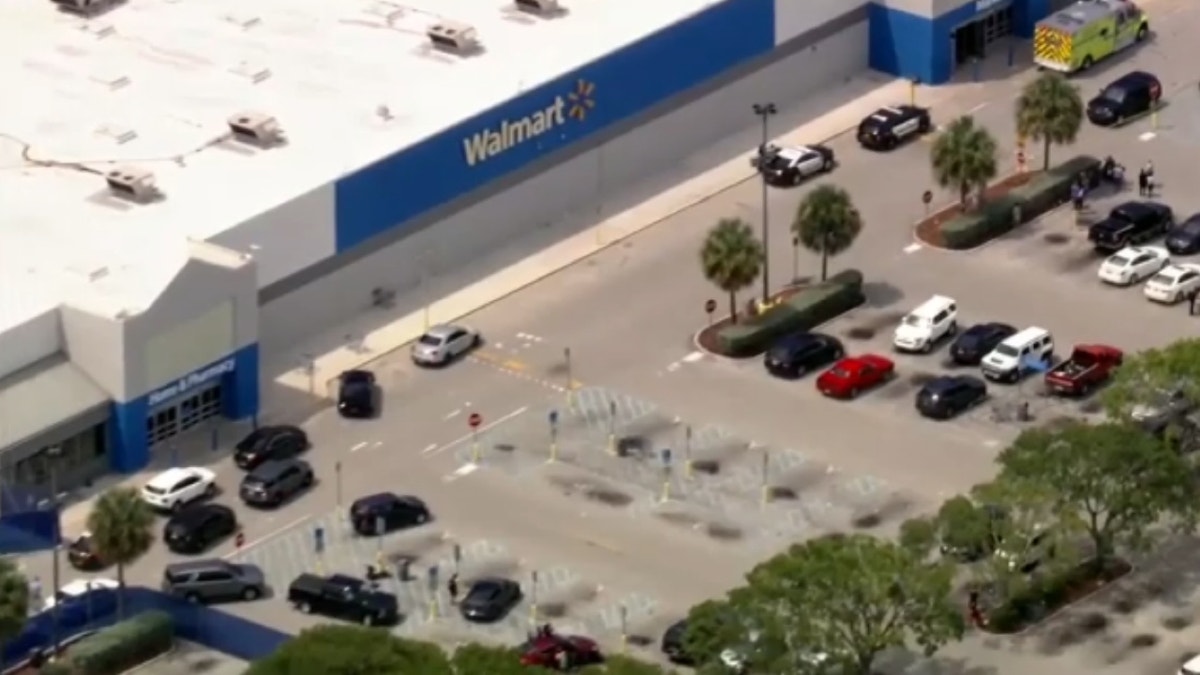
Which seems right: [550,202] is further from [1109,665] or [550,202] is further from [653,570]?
[1109,665]

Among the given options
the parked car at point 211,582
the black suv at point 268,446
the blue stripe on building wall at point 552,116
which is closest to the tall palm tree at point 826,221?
the blue stripe on building wall at point 552,116

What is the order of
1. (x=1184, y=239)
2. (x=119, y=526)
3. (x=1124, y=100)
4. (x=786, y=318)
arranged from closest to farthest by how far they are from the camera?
(x=119, y=526) < (x=786, y=318) < (x=1184, y=239) < (x=1124, y=100)

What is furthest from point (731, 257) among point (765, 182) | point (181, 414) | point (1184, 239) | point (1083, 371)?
point (181, 414)

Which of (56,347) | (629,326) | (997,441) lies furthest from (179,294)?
(997,441)

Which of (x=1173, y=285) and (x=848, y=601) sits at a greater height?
(x=848, y=601)

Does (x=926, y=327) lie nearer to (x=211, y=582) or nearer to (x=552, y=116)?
(x=552, y=116)

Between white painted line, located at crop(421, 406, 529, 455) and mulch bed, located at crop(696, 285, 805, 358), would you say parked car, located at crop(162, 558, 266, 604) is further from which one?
mulch bed, located at crop(696, 285, 805, 358)

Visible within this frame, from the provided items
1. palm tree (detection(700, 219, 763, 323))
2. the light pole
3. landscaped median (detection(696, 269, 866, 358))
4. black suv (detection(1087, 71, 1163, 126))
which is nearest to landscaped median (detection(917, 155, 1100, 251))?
black suv (detection(1087, 71, 1163, 126))
